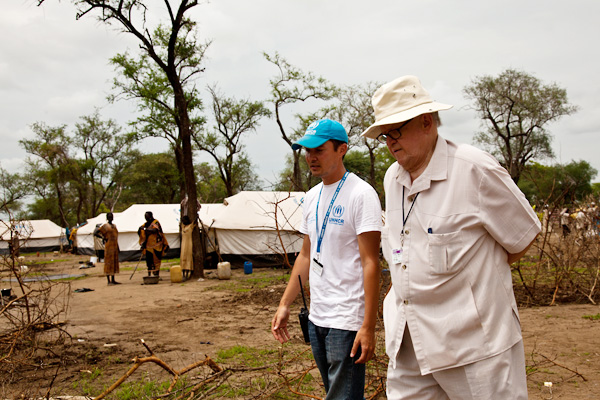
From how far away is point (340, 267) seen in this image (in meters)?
2.51

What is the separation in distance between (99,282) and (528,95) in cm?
3019

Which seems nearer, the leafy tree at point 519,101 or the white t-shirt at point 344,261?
the white t-shirt at point 344,261

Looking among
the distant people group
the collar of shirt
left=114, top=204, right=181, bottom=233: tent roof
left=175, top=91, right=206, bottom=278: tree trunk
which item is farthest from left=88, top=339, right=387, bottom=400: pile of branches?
left=114, top=204, right=181, bottom=233: tent roof

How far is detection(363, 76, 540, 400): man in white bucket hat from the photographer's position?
1.74 metres

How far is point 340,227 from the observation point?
99.8 inches

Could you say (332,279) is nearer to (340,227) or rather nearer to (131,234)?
(340,227)

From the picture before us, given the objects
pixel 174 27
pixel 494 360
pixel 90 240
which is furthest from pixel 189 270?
pixel 90 240

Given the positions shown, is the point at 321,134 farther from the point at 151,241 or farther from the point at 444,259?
the point at 151,241

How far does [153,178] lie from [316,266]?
41.9 metres

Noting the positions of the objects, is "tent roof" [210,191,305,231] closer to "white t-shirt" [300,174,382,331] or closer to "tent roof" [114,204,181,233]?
"tent roof" [114,204,181,233]

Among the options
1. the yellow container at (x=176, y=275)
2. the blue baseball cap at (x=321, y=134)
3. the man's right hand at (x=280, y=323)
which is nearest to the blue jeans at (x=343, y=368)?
the man's right hand at (x=280, y=323)

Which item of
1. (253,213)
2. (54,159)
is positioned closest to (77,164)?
(54,159)

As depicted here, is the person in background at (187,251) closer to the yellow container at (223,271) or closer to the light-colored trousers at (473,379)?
the yellow container at (223,271)

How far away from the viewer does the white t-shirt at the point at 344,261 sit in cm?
244
